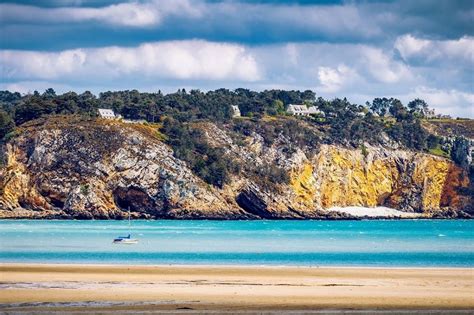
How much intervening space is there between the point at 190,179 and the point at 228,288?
120813 mm

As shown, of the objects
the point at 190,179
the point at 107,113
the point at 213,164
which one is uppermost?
the point at 107,113

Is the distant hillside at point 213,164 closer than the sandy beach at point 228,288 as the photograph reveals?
No

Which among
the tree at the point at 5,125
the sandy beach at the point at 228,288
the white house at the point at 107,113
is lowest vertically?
the sandy beach at the point at 228,288

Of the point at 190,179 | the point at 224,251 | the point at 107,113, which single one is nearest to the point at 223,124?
the point at 107,113

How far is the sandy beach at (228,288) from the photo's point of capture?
107ft

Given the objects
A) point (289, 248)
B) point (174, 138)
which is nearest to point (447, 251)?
point (289, 248)

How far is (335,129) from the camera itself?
190 meters

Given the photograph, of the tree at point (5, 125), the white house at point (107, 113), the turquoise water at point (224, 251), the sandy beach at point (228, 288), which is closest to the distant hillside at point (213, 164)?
the tree at point (5, 125)

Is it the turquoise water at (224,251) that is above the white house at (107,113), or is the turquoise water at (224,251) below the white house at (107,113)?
below

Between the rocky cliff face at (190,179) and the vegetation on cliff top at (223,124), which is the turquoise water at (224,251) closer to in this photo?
the rocky cliff face at (190,179)

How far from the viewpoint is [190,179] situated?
6299 inches

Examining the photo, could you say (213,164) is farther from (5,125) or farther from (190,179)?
(5,125)

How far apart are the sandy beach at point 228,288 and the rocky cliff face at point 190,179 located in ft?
318

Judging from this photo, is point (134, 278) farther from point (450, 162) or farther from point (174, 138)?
point (450, 162)
